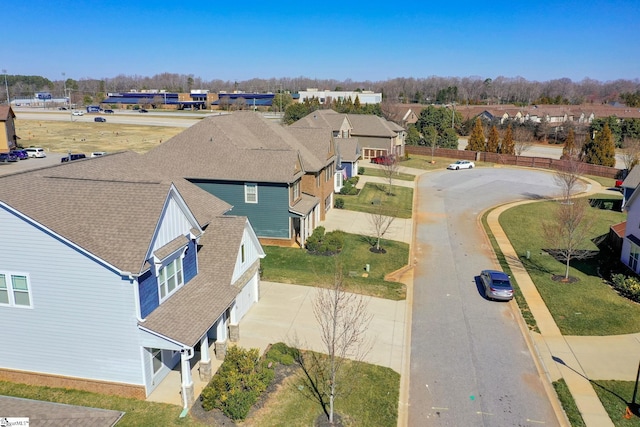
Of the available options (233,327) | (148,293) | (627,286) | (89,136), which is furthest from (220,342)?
(89,136)

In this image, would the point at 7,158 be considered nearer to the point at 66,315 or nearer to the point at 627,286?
the point at 66,315

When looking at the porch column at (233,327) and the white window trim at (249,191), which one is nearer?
the porch column at (233,327)

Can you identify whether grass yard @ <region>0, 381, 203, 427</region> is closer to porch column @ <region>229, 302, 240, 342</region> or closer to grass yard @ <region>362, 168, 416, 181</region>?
porch column @ <region>229, 302, 240, 342</region>

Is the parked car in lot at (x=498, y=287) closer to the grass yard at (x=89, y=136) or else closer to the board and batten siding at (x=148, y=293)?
the board and batten siding at (x=148, y=293)

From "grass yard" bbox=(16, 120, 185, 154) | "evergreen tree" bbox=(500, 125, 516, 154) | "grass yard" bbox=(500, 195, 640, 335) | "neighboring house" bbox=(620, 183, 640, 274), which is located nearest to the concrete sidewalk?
"grass yard" bbox=(500, 195, 640, 335)

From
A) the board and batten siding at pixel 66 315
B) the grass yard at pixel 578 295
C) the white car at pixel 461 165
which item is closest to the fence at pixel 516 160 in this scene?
the white car at pixel 461 165
